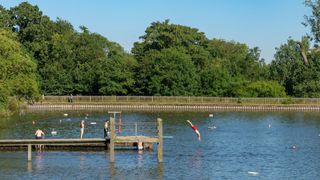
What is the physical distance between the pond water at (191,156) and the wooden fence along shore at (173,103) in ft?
95.8

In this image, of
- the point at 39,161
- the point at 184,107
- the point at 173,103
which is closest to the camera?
the point at 39,161

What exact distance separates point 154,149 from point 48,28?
101 m

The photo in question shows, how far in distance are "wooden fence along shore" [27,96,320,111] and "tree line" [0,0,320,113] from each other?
4.93 meters

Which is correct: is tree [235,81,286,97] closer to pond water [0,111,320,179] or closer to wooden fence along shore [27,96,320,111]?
wooden fence along shore [27,96,320,111]

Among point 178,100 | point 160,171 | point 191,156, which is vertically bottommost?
point 160,171

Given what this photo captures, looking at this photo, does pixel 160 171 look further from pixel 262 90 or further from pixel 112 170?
pixel 262 90

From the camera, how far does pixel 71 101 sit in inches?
5084

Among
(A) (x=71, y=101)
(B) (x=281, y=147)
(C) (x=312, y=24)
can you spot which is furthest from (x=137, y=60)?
(B) (x=281, y=147)

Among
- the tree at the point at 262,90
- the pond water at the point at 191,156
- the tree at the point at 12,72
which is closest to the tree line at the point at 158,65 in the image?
the tree at the point at 262,90

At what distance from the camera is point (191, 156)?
5681cm

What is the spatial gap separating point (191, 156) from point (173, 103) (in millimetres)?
72622

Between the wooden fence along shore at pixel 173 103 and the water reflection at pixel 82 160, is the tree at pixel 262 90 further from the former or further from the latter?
the water reflection at pixel 82 160

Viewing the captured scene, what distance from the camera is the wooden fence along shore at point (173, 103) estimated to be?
126312 mm

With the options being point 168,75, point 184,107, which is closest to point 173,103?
point 184,107
